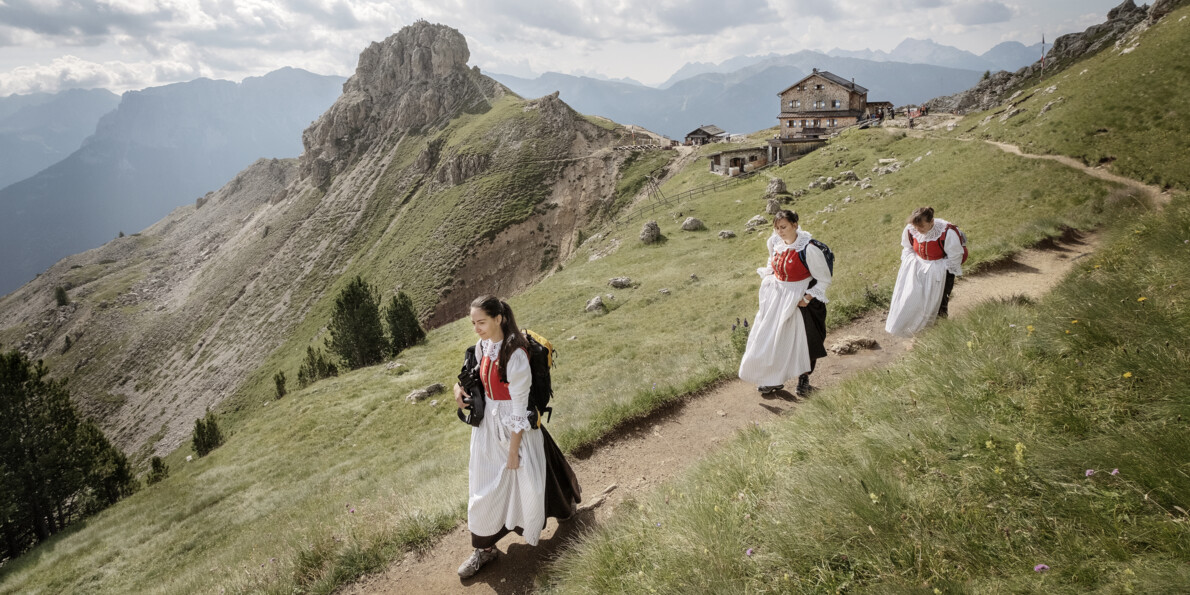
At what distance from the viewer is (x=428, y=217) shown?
8931 centimetres

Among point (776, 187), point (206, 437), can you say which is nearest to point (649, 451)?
point (776, 187)

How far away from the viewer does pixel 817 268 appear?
8.61 meters

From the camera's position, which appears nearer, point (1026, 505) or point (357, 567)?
point (1026, 505)

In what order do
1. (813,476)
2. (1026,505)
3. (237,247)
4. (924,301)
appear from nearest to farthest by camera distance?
(1026,505) → (813,476) → (924,301) → (237,247)

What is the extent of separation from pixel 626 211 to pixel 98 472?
55.9m

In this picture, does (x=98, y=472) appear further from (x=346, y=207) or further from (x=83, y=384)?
(x=83, y=384)

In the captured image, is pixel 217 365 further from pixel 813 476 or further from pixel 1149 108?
pixel 1149 108

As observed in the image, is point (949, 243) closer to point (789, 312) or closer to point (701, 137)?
point (789, 312)

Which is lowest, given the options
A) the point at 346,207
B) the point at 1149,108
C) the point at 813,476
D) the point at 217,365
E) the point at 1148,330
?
the point at 217,365

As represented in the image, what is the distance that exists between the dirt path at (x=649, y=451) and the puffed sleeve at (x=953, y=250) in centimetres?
116

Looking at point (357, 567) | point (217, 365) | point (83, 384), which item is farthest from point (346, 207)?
point (357, 567)

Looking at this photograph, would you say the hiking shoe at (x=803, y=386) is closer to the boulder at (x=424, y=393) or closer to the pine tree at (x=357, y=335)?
the boulder at (x=424, y=393)

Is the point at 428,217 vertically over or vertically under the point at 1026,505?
over

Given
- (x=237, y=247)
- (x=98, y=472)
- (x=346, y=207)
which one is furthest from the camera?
(x=237, y=247)
